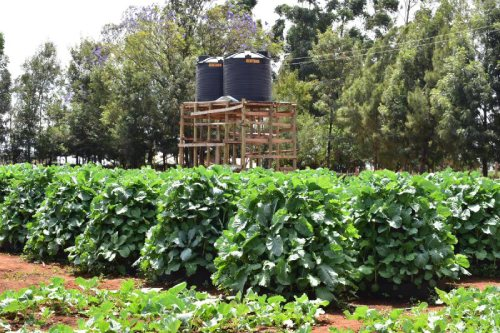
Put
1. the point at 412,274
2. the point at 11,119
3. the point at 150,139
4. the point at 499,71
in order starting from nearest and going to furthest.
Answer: the point at 412,274
the point at 499,71
the point at 150,139
the point at 11,119

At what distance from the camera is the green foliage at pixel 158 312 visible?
4.19 metres

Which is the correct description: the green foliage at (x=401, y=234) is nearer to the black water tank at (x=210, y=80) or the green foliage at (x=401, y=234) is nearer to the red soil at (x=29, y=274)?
the red soil at (x=29, y=274)

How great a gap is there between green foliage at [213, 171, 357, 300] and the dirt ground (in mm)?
359

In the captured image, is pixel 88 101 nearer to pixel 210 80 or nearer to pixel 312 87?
pixel 312 87

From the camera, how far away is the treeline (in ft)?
92.2

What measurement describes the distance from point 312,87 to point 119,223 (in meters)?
39.2

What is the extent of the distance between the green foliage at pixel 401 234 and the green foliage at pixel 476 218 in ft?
5.69

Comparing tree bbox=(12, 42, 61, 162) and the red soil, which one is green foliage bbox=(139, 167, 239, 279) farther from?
tree bbox=(12, 42, 61, 162)

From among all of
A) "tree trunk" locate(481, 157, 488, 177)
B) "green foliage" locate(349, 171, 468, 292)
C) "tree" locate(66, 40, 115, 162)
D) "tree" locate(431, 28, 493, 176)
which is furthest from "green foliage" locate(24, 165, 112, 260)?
"tree" locate(66, 40, 115, 162)

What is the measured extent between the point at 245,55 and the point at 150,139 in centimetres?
1838

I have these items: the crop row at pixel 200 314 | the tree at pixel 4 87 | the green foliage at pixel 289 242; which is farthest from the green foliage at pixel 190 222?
the tree at pixel 4 87

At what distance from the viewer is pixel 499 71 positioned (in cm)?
2788

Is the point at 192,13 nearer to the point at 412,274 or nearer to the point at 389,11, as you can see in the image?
the point at 389,11

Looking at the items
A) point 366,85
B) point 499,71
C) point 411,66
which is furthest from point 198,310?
point 366,85
